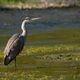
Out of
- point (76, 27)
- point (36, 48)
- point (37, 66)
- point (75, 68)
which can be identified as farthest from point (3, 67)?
point (76, 27)

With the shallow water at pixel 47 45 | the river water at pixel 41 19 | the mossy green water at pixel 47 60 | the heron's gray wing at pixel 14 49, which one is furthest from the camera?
the river water at pixel 41 19

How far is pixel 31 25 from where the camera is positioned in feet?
97.2

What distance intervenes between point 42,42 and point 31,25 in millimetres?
6437

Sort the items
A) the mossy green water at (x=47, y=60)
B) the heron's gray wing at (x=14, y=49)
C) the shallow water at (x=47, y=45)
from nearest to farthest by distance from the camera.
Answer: the mossy green water at (x=47, y=60) → the shallow water at (x=47, y=45) → the heron's gray wing at (x=14, y=49)

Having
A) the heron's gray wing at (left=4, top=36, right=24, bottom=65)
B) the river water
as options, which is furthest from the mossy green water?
the river water

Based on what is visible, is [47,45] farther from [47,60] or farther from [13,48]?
[13,48]

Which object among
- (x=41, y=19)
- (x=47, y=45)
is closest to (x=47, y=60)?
(x=47, y=45)

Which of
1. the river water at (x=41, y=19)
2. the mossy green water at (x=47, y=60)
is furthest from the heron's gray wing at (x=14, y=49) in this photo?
the river water at (x=41, y=19)

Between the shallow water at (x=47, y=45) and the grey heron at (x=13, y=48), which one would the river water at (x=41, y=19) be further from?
the grey heron at (x=13, y=48)

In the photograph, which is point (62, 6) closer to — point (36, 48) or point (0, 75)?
point (36, 48)

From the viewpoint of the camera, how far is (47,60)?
18.0 metres

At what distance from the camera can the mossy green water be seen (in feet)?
50.8

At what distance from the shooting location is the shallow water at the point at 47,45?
15.9 meters

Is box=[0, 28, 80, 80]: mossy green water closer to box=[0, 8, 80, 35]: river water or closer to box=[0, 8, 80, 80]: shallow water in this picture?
box=[0, 8, 80, 80]: shallow water
